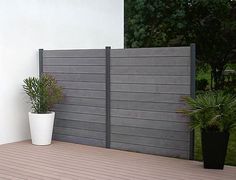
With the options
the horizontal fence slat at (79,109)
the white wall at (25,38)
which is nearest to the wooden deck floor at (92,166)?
the horizontal fence slat at (79,109)

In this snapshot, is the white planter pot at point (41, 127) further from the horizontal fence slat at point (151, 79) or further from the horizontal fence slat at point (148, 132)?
the horizontal fence slat at point (151, 79)

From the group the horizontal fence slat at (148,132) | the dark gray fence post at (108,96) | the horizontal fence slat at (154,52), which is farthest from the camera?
the dark gray fence post at (108,96)

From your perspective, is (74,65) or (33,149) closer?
(33,149)

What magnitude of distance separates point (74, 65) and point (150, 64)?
1467mm

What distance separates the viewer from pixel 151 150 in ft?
20.7

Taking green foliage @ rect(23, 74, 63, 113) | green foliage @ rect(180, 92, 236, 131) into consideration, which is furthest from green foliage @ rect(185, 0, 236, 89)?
green foliage @ rect(180, 92, 236, 131)

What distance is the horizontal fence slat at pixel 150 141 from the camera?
19.7ft

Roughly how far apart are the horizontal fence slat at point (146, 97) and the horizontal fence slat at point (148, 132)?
359 millimetres

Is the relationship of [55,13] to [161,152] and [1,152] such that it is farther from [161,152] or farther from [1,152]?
[161,152]

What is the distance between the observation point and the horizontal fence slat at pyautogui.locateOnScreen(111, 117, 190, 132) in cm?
598

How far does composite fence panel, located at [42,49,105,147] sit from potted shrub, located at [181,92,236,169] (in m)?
1.84

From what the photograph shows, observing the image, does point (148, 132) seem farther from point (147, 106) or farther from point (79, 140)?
point (79, 140)

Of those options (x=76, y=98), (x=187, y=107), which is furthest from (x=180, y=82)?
(x=76, y=98)

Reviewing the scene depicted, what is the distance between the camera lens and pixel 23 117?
24.0 ft
